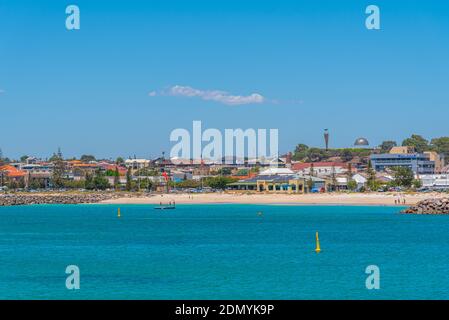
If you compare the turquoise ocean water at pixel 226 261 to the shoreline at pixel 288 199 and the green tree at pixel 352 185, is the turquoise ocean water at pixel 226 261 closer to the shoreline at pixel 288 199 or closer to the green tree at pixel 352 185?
the shoreline at pixel 288 199

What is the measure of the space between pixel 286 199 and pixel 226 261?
103891 mm

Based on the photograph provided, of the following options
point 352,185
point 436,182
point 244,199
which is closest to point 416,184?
point 436,182

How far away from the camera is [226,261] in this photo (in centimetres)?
5253

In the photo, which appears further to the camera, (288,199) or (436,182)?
(436,182)

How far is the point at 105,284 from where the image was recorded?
42.8 m

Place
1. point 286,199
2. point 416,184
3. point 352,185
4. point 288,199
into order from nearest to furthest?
1. point 288,199
2. point 286,199
3. point 416,184
4. point 352,185

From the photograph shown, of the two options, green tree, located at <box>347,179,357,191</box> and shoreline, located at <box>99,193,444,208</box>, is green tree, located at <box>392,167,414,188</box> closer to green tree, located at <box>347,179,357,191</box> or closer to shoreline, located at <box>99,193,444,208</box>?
green tree, located at <box>347,179,357,191</box>

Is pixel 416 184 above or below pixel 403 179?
below

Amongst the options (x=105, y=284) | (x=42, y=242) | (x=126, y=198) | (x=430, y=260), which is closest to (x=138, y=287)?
(x=105, y=284)

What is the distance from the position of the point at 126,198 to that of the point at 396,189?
174 feet

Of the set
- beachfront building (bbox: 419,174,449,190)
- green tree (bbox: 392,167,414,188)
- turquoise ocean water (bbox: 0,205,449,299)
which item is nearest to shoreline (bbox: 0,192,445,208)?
green tree (bbox: 392,167,414,188)

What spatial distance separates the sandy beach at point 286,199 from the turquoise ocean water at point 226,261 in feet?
194

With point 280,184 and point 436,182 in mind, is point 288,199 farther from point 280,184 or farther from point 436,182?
point 436,182

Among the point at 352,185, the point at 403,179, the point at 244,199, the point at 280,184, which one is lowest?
the point at 244,199
